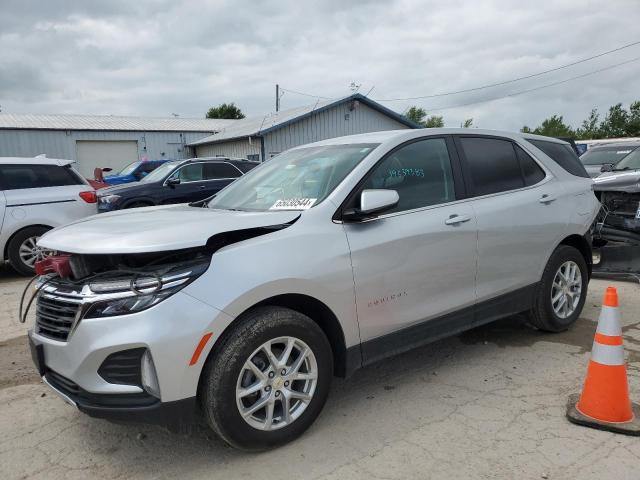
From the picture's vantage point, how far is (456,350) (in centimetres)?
431

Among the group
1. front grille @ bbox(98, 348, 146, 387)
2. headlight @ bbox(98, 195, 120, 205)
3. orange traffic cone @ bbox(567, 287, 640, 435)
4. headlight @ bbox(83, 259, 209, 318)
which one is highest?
headlight @ bbox(98, 195, 120, 205)

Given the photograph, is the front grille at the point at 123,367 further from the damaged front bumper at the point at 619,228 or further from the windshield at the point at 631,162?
the windshield at the point at 631,162

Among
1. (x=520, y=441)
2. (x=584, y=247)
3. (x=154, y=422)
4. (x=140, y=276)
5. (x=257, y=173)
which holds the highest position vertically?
(x=257, y=173)

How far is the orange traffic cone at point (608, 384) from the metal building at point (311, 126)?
19200 mm

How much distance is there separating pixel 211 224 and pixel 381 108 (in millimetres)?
22363

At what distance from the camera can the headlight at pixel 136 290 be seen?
8.07 ft

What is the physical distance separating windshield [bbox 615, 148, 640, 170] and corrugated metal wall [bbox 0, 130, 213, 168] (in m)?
24.5

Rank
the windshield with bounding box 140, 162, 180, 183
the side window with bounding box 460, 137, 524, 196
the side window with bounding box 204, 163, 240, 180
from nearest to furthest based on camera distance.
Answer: the side window with bounding box 460, 137, 524, 196
the windshield with bounding box 140, 162, 180, 183
the side window with bounding box 204, 163, 240, 180

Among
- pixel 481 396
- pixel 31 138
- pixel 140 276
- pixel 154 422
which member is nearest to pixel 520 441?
pixel 481 396

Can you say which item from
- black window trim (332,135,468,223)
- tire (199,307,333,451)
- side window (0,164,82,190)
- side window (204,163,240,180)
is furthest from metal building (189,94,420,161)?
tire (199,307,333,451)

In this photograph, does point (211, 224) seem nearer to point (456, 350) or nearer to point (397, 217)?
point (397, 217)

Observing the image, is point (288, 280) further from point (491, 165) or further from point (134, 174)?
point (134, 174)

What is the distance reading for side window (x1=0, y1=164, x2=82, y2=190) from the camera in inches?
305

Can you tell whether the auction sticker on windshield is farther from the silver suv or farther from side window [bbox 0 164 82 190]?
side window [bbox 0 164 82 190]
